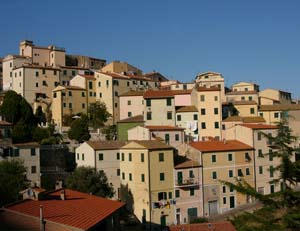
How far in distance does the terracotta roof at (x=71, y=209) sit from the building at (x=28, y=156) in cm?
2056

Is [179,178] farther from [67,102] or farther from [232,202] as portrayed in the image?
[67,102]

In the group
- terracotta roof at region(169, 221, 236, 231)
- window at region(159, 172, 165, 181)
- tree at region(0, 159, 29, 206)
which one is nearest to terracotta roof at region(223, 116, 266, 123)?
window at region(159, 172, 165, 181)

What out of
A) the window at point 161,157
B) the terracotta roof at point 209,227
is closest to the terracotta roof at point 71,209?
the terracotta roof at point 209,227

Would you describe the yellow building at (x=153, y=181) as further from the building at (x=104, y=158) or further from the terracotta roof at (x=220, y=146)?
the terracotta roof at (x=220, y=146)

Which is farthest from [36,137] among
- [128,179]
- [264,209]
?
[264,209]

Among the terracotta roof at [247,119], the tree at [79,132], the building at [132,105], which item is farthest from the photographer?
the building at [132,105]

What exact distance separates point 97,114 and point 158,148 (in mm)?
29843

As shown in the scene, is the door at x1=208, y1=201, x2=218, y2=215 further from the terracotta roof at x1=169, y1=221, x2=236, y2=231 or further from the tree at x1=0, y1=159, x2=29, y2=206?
the tree at x1=0, y1=159, x2=29, y2=206

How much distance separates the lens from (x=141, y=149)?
45.9 meters

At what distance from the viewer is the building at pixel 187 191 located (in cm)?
4666

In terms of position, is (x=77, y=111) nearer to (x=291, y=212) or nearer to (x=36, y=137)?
(x=36, y=137)

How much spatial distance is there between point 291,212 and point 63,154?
4563 centimetres

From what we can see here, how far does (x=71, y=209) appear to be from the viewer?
80.6 ft

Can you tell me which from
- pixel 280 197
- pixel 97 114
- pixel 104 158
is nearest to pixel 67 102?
pixel 97 114
